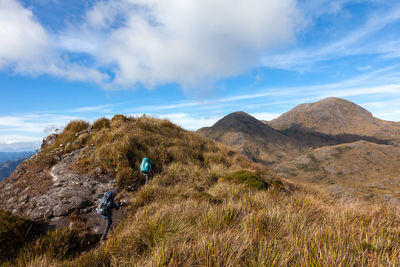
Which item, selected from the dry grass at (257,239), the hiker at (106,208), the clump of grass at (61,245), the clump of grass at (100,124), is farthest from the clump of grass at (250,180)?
the clump of grass at (100,124)

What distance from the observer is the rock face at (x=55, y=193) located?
5117mm

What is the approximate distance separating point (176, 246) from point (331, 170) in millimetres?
239796

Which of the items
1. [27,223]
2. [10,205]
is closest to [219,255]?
[27,223]

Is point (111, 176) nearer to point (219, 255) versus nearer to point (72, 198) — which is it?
point (72, 198)

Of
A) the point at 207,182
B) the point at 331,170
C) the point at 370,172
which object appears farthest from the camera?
the point at 331,170

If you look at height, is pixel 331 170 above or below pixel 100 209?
below

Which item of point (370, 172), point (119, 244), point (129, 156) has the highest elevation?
point (129, 156)

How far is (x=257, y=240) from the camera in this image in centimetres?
294

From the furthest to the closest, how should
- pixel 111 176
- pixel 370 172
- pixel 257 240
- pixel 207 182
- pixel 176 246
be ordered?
pixel 370 172 < pixel 207 182 < pixel 111 176 < pixel 257 240 < pixel 176 246

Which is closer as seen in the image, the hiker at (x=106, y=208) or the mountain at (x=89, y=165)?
the hiker at (x=106, y=208)

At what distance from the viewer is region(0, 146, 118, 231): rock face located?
512cm

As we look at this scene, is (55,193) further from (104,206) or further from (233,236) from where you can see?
(233,236)

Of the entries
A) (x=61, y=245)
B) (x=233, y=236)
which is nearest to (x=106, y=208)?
(x=61, y=245)

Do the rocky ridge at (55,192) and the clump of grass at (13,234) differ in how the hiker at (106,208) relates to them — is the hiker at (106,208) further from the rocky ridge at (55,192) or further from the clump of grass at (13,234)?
the clump of grass at (13,234)
